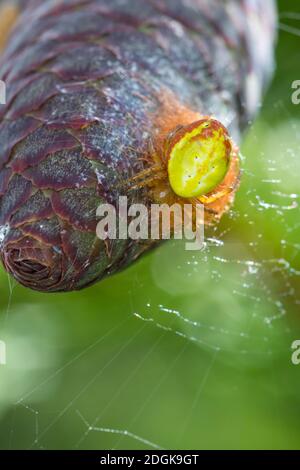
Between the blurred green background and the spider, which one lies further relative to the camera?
the blurred green background

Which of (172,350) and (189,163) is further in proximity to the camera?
(172,350)

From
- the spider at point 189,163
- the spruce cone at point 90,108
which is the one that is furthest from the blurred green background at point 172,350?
the spider at point 189,163

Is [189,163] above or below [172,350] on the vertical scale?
above

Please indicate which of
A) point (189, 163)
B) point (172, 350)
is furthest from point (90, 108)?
point (172, 350)

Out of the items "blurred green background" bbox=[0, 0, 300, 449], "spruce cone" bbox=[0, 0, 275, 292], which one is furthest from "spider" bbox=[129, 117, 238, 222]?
"blurred green background" bbox=[0, 0, 300, 449]

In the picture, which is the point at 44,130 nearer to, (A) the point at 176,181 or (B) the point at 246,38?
(A) the point at 176,181

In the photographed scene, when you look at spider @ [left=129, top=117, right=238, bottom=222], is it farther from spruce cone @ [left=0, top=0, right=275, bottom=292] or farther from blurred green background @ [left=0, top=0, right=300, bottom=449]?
blurred green background @ [left=0, top=0, right=300, bottom=449]

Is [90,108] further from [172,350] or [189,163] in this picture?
[172,350]
